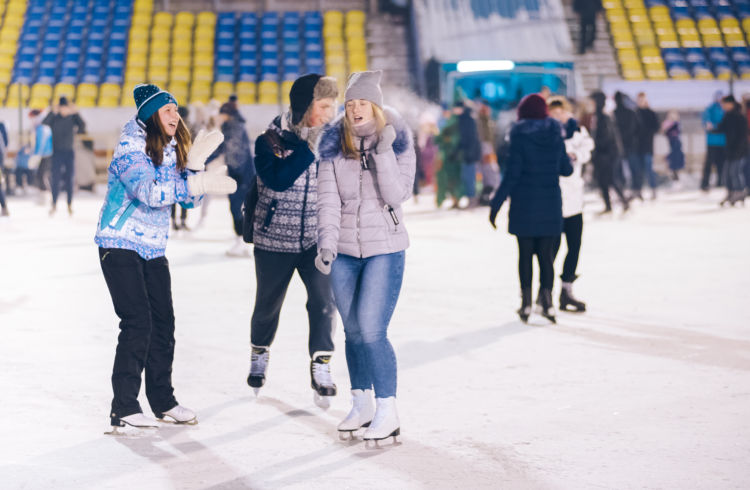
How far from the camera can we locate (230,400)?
18.6 ft

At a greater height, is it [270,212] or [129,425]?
[270,212]

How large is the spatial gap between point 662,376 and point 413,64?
2283 cm

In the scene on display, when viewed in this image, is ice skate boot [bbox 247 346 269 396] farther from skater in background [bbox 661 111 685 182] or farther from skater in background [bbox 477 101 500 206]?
skater in background [bbox 661 111 685 182]

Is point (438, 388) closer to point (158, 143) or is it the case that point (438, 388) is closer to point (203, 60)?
point (158, 143)

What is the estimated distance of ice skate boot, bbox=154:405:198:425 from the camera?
516cm

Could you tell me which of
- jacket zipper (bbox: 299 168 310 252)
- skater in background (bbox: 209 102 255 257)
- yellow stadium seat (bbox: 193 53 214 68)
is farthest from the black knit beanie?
yellow stadium seat (bbox: 193 53 214 68)

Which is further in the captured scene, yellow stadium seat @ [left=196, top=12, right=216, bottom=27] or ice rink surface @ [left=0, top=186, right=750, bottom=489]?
yellow stadium seat @ [left=196, top=12, right=216, bottom=27]

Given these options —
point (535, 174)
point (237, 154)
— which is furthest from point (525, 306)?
point (237, 154)

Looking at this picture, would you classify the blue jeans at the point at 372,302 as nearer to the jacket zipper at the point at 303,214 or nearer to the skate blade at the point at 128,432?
the jacket zipper at the point at 303,214

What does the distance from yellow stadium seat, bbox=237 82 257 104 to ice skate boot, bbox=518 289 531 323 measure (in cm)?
1933

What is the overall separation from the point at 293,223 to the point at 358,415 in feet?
3.47

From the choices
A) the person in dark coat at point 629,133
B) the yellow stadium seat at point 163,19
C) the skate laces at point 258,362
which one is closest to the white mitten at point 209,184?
the skate laces at point 258,362

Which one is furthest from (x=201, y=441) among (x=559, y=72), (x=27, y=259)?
(x=559, y=72)

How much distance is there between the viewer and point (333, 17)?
2967 centimetres
